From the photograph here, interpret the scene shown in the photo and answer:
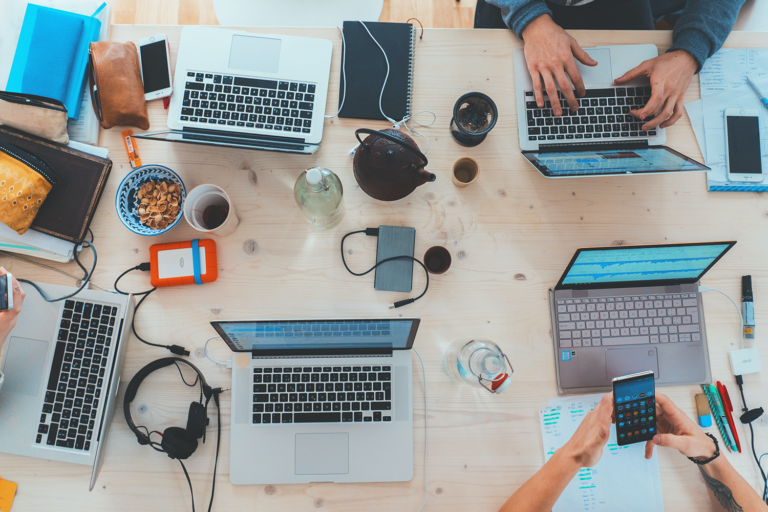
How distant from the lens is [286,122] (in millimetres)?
1004

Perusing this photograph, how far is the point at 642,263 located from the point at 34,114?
148cm

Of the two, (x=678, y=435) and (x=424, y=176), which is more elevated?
(x=424, y=176)

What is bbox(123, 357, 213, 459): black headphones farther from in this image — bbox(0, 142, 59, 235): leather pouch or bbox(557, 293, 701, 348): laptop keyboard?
bbox(557, 293, 701, 348): laptop keyboard

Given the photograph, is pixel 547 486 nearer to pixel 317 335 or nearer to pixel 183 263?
pixel 317 335

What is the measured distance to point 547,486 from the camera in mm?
860

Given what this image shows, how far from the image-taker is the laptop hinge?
102 cm

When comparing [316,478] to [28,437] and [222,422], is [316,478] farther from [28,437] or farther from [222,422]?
[28,437]

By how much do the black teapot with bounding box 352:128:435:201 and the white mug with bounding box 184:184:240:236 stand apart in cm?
33

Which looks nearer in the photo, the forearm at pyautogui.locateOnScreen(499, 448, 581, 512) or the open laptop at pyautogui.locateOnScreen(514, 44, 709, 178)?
the forearm at pyautogui.locateOnScreen(499, 448, 581, 512)

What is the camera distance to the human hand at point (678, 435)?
0.88 m

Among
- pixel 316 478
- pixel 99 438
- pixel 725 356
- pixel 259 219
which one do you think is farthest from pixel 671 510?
pixel 99 438

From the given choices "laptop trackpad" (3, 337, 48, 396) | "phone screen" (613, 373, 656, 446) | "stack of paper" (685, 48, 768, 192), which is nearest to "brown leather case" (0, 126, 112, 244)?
"laptop trackpad" (3, 337, 48, 396)

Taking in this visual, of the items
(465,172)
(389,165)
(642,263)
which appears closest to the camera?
(389,165)

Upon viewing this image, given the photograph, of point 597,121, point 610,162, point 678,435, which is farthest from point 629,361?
point 597,121
